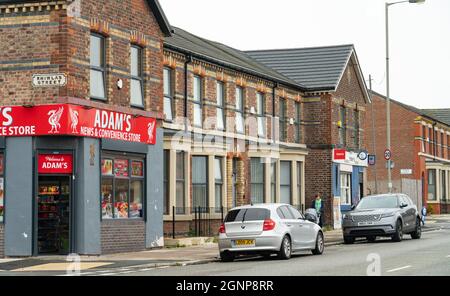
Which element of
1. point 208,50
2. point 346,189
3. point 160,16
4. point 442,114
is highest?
point 442,114

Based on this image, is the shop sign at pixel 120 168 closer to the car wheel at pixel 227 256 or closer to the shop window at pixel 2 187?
the shop window at pixel 2 187

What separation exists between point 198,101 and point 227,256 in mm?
11505

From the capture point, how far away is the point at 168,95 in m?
33.7

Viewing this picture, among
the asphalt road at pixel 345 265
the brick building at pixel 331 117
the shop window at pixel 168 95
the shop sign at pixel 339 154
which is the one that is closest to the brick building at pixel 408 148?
the brick building at pixel 331 117

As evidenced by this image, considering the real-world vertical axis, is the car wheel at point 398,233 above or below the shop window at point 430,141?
below

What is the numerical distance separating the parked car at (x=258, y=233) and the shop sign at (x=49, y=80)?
5855 millimetres

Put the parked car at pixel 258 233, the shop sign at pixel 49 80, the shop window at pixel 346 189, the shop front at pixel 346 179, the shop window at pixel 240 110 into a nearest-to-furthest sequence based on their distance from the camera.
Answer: the parked car at pixel 258 233, the shop sign at pixel 49 80, the shop window at pixel 240 110, the shop front at pixel 346 179, the shop window at pixel 346 189

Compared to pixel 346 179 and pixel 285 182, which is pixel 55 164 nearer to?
pixel 285 182

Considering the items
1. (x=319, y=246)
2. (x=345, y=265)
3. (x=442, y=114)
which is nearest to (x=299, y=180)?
(x=319, y=246)

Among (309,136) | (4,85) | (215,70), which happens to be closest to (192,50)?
(215,70)

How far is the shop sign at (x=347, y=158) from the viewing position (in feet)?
152

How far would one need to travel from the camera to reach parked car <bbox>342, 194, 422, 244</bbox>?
32.8m

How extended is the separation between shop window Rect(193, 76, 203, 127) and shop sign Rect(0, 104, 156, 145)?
7.92 meters

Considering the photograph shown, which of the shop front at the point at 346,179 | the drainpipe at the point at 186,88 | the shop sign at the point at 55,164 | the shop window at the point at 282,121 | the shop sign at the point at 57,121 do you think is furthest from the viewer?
the shop front at the point at 346,179
